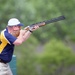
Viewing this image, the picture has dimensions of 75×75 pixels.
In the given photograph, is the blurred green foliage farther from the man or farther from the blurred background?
the man

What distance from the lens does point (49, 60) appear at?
19.1 m

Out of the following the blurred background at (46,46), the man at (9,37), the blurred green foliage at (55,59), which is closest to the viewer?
the man at (9,37)

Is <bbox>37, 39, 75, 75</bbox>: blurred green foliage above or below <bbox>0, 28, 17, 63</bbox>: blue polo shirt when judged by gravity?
below

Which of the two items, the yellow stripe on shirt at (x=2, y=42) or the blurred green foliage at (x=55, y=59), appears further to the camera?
the blurred green foliage at (x=55, y=59)

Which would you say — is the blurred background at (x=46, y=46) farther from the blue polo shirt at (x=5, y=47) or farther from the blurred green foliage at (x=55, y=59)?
the blue polo shirt at (x=5, y=47)

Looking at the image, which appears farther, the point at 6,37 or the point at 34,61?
the point at 34,61

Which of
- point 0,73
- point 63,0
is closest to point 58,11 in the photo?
point 63,0

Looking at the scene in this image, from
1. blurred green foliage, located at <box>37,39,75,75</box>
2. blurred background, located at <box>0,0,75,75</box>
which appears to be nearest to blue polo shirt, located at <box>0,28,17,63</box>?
blurred background, located at <box>0,0,75,75</box>

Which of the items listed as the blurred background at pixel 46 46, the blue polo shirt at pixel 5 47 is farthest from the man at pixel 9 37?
the blurred background at pixel 46 46

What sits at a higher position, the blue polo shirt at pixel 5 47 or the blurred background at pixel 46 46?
the blue polo shirt at pixel 5 47

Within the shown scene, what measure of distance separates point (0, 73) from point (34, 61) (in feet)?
38.9

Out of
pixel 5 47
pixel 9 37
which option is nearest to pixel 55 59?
pixel 5 47

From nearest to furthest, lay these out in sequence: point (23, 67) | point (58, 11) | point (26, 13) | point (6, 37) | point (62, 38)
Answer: point (6, 37) < point (26, 13) < point (23, 67) < point (58, 11) < point (62, 38)

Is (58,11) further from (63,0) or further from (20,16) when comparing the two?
(20,16)
